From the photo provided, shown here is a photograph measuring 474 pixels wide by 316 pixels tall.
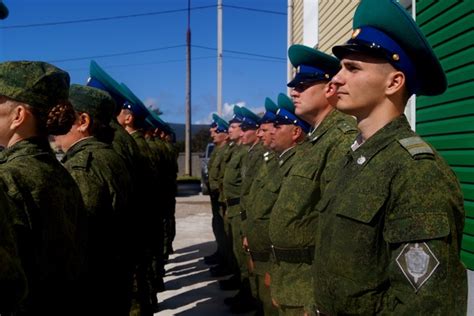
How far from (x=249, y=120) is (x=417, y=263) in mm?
6456

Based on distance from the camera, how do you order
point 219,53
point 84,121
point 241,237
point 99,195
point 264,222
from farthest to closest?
point 219,53 < point 241,237 < point 264,222 < point 84,121 < point 99,195

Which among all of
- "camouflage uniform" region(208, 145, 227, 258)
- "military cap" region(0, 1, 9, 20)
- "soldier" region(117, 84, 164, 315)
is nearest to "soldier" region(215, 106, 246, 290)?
"camouflage uniform" region(208, 145, 227, 258)

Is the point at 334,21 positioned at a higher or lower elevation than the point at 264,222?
higher

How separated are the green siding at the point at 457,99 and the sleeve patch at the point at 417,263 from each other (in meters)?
2.83

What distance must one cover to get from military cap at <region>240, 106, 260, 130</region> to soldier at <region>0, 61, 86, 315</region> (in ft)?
18.0

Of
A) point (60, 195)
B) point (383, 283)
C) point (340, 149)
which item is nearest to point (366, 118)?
point (383, 283)

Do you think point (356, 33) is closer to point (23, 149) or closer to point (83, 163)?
point (23, 149)

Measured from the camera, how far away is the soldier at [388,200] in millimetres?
1809

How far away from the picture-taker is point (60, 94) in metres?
2.63

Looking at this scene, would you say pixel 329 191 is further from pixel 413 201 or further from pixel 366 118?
pixel 413 201

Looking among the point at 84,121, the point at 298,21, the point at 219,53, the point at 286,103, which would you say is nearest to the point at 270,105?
the point at 286,103

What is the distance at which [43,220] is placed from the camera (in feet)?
7.59

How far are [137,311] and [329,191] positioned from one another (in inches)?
134

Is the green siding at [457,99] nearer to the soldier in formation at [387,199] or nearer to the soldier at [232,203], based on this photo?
A: the soldier in formation at [387,199]
